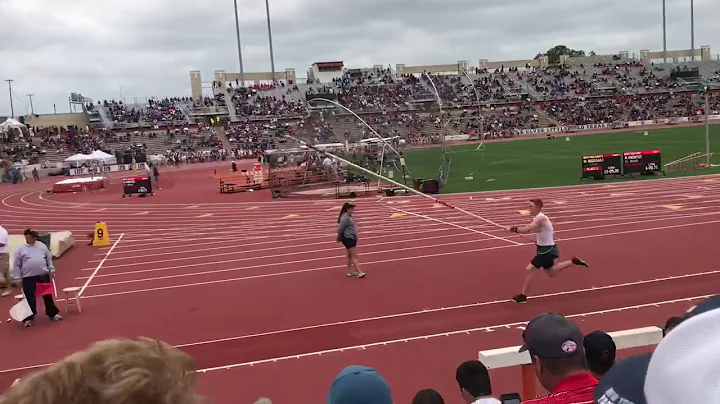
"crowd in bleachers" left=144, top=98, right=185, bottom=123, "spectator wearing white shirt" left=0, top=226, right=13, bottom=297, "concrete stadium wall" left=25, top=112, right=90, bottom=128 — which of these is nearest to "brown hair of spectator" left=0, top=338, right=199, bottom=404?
"spectator wearing white shirt" left=0, top=226, right=13, bottom=297

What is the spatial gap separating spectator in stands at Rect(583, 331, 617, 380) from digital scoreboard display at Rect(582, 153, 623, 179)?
931 inches

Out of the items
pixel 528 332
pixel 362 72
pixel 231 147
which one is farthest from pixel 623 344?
pixel 362 72

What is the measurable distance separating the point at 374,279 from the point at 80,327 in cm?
531

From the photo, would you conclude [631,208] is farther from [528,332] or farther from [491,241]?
[528,332]

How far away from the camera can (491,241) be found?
14.3 metres

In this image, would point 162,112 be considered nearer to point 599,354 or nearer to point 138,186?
point 138,186

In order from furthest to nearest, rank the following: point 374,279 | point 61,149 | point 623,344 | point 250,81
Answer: point 250,81 → point 61,149 → point 374,279 → point 623,344

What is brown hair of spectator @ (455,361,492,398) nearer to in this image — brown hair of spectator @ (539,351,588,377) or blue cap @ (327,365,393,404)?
brown hair of spectator @ (539,351,588,377)

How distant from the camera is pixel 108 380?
1.28m

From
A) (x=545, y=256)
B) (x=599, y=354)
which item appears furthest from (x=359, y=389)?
(x=545, y=256)

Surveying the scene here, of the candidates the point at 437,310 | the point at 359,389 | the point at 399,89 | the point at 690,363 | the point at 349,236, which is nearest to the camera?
the point at 690,363

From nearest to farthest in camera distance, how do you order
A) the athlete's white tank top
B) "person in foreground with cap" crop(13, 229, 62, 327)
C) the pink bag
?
1. the athlete's white tank top
2. "person in foreground with cap" crop(13, 229, 62, 327)
3. the pink bag

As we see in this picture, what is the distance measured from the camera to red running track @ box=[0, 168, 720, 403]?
300 inches

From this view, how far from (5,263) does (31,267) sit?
3.47 metres
